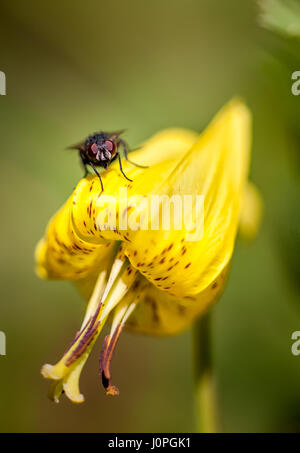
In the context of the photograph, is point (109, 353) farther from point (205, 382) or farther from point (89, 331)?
point (205, 382)

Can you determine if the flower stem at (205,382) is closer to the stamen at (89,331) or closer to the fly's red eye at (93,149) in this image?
the stamen at (89,331)

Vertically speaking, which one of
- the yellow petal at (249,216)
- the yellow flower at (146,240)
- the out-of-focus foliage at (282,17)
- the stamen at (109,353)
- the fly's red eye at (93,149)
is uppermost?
the out-of-focus foliage at (282,17)

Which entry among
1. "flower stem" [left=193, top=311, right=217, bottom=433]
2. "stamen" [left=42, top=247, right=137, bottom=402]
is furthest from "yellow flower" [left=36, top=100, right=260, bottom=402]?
"flower stem" [left=193, top=311, right=217, bottom=433]

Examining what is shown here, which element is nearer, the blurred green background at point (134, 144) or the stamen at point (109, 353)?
the stamen at point (109, 353)

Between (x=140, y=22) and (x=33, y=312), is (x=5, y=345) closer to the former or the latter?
(x=33, y=312)

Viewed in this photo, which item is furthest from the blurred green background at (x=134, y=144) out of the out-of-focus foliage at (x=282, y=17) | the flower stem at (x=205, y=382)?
the flower stem at (x=205, y=382)

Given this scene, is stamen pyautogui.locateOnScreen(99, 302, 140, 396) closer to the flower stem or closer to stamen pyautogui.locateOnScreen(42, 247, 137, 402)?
stamen pyautogui.locateOnScreen(42, 247, 137, 402)

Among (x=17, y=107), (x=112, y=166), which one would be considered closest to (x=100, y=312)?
(x=112, y=166)
